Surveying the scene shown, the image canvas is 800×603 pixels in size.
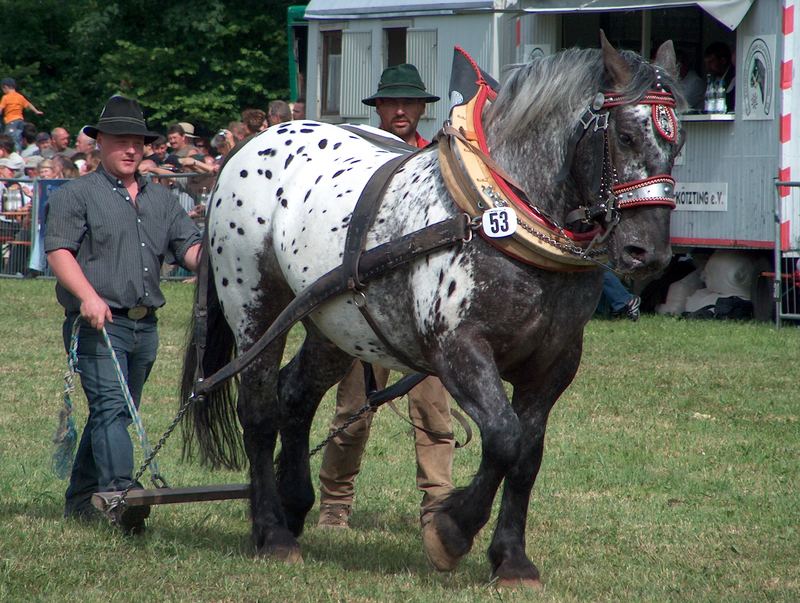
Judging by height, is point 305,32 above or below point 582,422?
above

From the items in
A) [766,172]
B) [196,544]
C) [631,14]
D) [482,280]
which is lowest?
[196,544]

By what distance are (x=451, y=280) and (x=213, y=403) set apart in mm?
1998

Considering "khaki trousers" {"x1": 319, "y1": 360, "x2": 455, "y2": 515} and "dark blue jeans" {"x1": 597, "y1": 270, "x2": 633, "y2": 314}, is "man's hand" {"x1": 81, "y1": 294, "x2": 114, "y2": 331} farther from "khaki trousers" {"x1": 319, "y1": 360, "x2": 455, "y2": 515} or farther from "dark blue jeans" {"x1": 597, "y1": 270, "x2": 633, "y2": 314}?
"dark blue jeans" {"x1": 597, "y1": 270, "x2": 633, "y2": 314}

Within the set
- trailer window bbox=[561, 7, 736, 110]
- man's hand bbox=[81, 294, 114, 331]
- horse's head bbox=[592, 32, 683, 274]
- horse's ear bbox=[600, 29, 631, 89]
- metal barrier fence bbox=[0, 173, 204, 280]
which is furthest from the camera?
metal barrier fence bbox=[0, 173, 204, 280]

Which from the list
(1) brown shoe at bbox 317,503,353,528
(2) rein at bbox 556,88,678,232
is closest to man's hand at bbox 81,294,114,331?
(1) brown shoe at bbox 317,503,353,528

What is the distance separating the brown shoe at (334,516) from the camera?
647cm

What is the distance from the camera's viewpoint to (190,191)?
53.8ft

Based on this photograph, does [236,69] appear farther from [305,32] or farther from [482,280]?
[482,280]

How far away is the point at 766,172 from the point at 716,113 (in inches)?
33.4

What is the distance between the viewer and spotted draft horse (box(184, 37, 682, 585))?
4723mm

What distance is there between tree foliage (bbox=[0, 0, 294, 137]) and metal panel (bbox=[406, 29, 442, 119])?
37.9 feet

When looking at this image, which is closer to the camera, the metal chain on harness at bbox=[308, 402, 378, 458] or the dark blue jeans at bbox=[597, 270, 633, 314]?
the metal chain on harness at bbox=[308, 402, 378, 458]

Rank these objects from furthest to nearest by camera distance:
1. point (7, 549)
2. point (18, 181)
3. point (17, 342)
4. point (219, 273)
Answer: point (18, 181) → point (17, 342) → point (219, 273) → point (7, 549)

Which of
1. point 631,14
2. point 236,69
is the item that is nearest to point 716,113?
point 631,14
